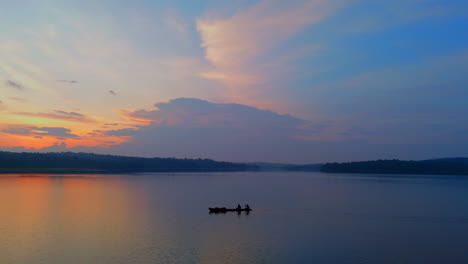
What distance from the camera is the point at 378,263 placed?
29562 millimetres

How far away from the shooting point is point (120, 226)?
143 feet

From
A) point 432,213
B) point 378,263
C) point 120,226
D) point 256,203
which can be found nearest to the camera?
point 378,263

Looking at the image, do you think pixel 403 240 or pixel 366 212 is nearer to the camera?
pixel 403 240

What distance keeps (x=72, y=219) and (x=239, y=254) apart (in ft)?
89.1

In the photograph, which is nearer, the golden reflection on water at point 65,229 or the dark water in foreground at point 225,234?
the dark water in foreground at point 225,234

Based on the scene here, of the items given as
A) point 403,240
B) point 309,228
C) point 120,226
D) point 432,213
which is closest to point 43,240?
point 120,226

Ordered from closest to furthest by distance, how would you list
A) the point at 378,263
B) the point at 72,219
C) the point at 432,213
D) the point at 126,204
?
1. the point at 378,263
2. the point at 72,219
3. the point at 432,213
4. the point at 126,204

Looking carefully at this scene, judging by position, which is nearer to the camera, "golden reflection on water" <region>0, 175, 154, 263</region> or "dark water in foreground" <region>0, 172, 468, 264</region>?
"dark water in foreground" <region>0, 172, 468, 264</region>

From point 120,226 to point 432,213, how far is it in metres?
47.9

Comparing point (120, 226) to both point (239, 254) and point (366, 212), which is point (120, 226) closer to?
point (239, 254)

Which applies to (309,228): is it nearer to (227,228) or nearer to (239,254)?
(227,228)

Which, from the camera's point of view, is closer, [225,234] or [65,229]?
[225,234]

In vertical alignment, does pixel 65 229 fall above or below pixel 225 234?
above

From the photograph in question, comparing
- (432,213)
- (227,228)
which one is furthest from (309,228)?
(432,213)
